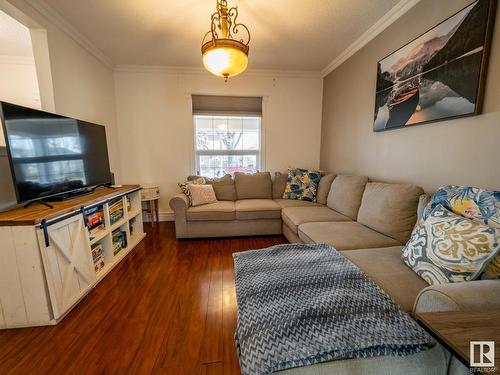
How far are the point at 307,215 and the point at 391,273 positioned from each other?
4.10 ft

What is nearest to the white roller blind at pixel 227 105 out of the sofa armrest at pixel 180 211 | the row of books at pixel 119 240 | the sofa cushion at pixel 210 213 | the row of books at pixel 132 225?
the sofa armrest at pixel 180 211

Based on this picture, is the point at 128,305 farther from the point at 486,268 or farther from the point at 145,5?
the point at 145,5

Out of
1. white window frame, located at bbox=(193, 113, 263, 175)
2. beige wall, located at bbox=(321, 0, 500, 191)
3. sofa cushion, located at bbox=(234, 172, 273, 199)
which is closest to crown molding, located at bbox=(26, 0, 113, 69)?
white window frame, located at bbox=(193, 113, 263, 175)

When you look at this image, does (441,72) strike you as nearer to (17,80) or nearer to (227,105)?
(227,105)

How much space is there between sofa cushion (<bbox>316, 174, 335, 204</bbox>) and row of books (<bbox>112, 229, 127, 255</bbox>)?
8.49ft

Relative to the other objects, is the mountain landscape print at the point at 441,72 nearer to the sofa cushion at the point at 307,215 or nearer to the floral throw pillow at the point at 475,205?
the floral throw pillow at the point at 475,205

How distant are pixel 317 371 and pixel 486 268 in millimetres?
979

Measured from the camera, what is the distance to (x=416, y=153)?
195 centimetres

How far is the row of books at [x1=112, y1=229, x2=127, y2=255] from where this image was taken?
2.40 meters

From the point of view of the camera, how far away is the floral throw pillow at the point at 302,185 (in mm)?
3191

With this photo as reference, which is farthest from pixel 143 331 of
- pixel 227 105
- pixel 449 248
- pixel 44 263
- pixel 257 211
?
pixel 227 105

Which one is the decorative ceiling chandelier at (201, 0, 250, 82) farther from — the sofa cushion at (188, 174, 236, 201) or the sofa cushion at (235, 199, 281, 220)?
the sofa cushion at (188, 174, 236, 201)

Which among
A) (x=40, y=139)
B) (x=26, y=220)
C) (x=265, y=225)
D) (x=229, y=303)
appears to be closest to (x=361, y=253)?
(x=229, y=303)

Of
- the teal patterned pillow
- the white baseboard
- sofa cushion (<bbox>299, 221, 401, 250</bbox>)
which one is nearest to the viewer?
the teal patterned pillow
